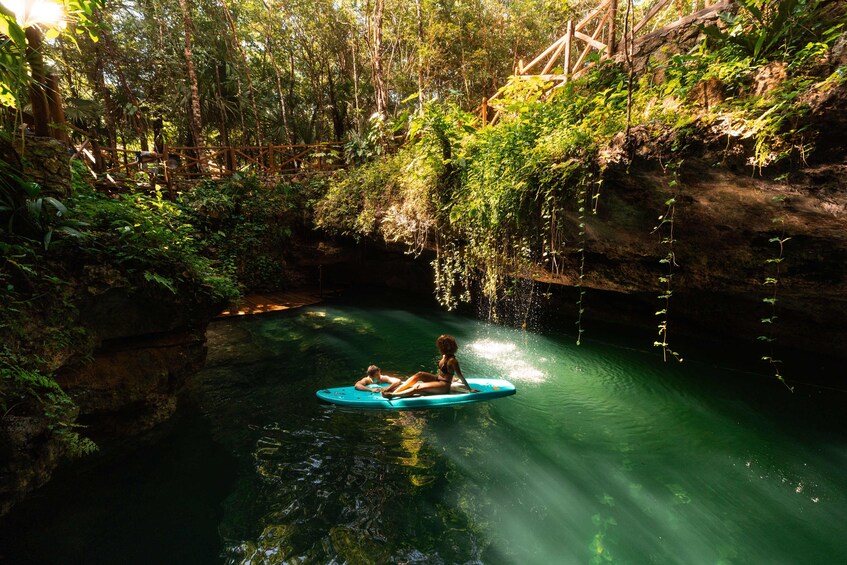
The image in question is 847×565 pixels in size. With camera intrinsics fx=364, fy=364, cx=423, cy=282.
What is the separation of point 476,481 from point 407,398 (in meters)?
1.55

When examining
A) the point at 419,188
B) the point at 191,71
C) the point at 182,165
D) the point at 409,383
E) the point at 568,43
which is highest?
the point at 191,71

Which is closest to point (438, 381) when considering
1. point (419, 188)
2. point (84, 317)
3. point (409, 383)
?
point (409, 383)

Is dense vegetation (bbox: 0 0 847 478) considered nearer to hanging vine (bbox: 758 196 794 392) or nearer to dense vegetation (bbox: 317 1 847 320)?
dense vegetation (bbox: 317 1 847 320)

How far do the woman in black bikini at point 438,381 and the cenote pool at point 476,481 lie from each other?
1.04ft

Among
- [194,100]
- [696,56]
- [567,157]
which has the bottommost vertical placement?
[567,157]

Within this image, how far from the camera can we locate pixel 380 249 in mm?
11352

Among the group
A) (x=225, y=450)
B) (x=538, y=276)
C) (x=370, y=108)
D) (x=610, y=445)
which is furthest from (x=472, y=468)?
(x=370, y=108)

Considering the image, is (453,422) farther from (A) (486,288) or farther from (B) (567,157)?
(B) (567,157)

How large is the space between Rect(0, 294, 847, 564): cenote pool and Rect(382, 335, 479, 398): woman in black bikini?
0.32 metres

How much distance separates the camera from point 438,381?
533cm

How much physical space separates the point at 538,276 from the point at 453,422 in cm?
349

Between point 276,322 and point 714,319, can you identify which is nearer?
point 714,319

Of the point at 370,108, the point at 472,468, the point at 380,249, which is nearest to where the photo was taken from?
the point at 472,468

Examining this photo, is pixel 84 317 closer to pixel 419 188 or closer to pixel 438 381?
pixel 438 381
